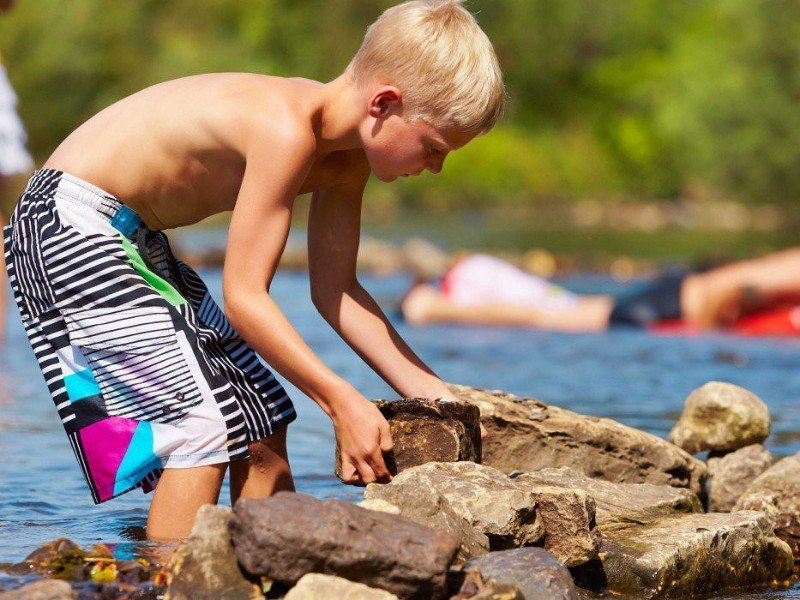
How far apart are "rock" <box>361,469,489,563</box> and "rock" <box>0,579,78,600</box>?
69 centimetres

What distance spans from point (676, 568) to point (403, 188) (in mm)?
35497

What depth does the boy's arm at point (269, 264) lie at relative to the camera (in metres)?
2.94

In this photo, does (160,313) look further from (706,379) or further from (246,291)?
(706,379)

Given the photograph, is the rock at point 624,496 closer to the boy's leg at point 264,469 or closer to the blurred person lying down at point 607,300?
the boy's leg at point 264,469

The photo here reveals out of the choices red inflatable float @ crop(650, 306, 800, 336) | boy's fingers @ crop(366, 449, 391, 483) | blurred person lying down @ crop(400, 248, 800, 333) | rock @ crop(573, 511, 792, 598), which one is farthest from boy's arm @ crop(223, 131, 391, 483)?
red inflatable float @ crop(650, 306, 800, 336)

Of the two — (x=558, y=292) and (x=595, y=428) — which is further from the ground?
(x=558, y=292)

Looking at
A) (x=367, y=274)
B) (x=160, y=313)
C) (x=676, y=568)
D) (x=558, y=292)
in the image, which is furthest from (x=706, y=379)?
(x=367, y=274)

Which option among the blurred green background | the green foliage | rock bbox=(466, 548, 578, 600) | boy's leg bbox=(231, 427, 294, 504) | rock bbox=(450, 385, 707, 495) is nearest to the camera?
rock bbox=(466, 548, 578, 600)

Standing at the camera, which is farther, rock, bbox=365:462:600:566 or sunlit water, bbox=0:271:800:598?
sunlit water, bbox=0:271:800:598

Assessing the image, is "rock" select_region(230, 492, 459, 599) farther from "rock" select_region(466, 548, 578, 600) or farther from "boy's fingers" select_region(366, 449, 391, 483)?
"boy's fingers" select_region(366, 449, 391, 483)

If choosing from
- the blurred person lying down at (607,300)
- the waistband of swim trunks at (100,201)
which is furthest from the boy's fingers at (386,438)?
the blurred person lying down at (607,300)

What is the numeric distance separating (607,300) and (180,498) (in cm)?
689

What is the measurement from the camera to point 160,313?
312cm

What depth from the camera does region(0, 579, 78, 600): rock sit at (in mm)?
2453
